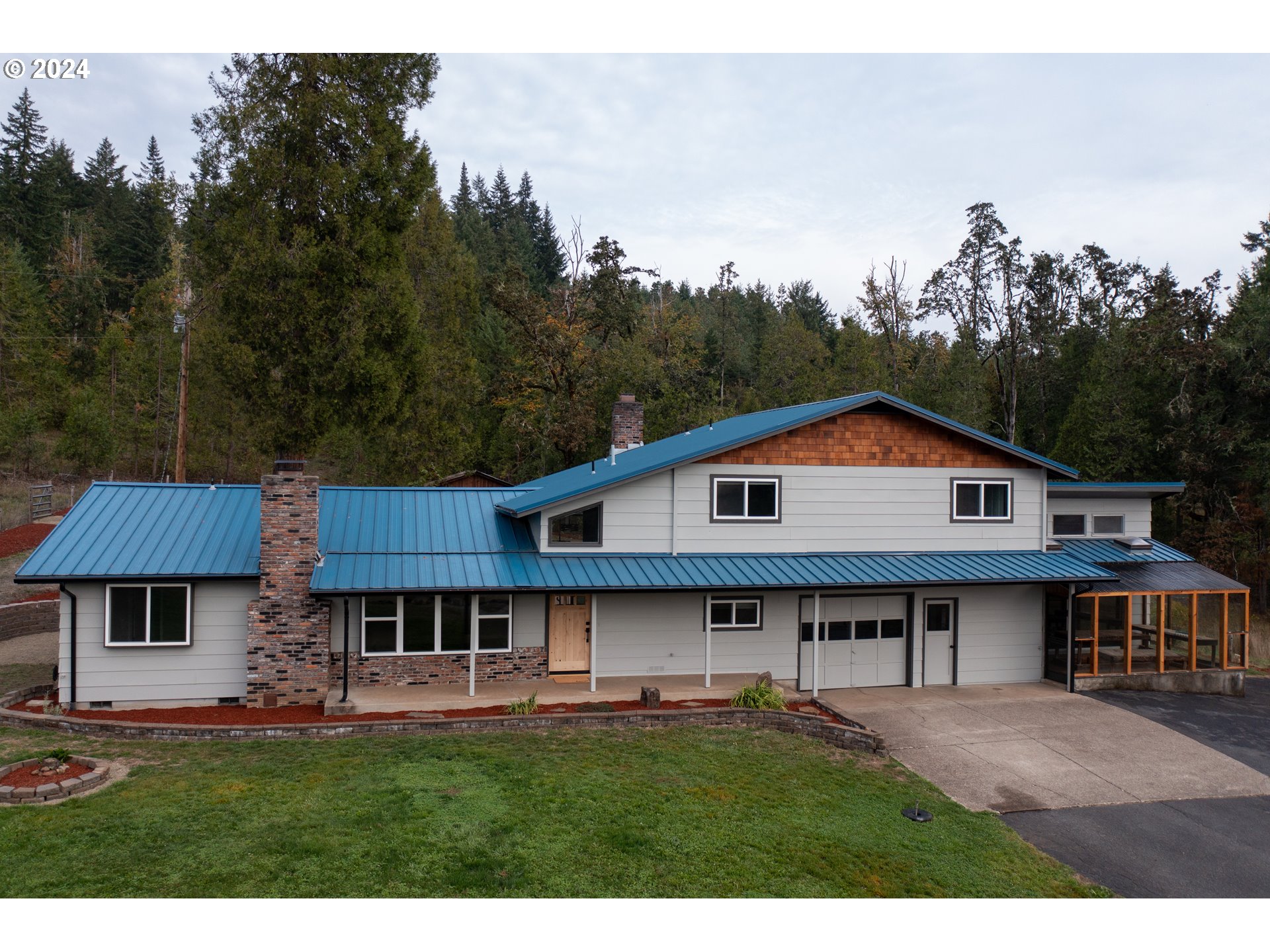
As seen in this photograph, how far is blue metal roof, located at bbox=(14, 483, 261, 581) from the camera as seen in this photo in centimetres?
1273

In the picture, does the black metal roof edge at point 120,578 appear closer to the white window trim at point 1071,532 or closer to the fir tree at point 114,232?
the white window trim at point 1071,532

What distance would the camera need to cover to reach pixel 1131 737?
13.0 meters

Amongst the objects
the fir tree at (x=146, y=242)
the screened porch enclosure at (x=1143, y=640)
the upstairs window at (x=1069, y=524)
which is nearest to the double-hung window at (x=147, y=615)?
the screened porch enclosure at (x=1143, y=640)

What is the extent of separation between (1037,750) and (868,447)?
20.4ft

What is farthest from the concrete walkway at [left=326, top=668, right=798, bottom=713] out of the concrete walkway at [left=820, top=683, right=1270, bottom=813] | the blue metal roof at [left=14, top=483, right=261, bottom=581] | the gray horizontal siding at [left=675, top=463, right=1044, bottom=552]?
the blue metal roof at [left=14, top=483, right=261, bottom=581]

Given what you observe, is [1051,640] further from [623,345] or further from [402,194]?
[623,345]

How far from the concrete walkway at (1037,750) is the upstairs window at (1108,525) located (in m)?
4.80

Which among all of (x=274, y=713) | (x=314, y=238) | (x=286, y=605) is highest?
(x=314, y=238)

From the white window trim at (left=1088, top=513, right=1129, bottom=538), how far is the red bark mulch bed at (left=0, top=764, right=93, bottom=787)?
764 inches

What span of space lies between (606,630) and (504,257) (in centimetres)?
4731

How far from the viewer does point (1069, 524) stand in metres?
18.4

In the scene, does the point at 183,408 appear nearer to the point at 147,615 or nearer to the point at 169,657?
the point at 147,615

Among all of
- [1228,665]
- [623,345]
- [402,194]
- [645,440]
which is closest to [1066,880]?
[1228,665]

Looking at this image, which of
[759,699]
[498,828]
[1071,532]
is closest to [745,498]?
[759,699]
